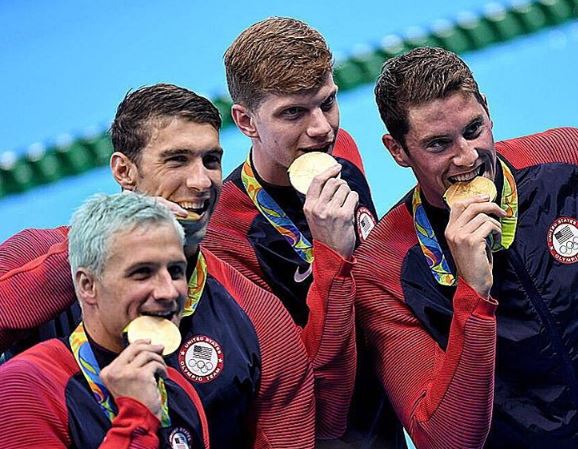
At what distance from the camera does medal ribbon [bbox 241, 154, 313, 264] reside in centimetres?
285

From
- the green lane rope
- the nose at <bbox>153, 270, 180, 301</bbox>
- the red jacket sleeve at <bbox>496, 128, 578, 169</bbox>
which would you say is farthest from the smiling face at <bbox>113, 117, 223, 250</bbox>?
the green lane rope

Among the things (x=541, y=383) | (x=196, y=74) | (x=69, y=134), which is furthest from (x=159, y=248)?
(x=196, y=74)

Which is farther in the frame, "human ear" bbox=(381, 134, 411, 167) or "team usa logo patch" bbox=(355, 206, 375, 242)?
"team usa logo patch" bbox=(355, 206, 375, 242)

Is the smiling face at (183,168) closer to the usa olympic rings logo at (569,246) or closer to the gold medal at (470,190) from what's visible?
the gold medal at (470,190)

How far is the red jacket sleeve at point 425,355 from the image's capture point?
98.9 inches

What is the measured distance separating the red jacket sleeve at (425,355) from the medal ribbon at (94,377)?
1.72 ft

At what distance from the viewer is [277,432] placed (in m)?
2.50

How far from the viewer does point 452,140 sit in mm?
2664

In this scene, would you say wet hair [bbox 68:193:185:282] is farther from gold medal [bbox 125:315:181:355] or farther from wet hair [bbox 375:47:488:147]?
wet hair [bbox 375:47:488:147]

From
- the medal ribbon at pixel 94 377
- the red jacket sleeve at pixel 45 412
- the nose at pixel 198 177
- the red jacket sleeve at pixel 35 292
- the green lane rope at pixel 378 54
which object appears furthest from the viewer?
the green lane rope at pixel 378 54

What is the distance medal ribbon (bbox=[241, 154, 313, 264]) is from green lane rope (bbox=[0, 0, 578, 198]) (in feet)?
6.64

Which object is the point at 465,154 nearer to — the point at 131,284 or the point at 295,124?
the point at 295,124

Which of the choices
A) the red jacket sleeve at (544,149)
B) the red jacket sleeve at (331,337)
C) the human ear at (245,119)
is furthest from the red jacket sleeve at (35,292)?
the red jacket sleeve at (544,149)

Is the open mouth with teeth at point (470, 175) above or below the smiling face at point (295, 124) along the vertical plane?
below
